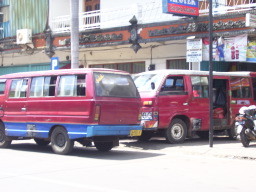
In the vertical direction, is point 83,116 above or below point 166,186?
above

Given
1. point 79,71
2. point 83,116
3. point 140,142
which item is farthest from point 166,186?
point 140,142

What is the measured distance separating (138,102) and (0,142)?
4652 millimetres

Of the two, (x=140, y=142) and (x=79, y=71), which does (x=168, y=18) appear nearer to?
(x=140, y=142)

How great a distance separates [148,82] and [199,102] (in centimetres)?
182

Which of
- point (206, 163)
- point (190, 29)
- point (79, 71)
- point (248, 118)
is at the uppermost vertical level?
point (190, 29)

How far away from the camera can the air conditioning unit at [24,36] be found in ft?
75.8

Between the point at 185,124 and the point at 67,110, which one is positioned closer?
the point at 67,110

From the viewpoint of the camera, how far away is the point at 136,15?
19.1 metres

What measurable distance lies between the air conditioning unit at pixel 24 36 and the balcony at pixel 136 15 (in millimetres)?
1367

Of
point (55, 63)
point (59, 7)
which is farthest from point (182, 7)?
point (59, 7)

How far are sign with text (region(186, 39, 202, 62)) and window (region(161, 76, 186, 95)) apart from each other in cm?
327

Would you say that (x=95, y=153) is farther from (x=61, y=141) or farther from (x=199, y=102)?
(x=199, y=102)

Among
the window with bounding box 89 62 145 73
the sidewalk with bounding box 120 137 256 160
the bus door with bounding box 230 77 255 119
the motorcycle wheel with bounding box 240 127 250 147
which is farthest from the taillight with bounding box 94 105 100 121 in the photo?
the window with bounding box 89 62 145 73

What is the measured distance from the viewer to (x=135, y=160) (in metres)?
10.8
